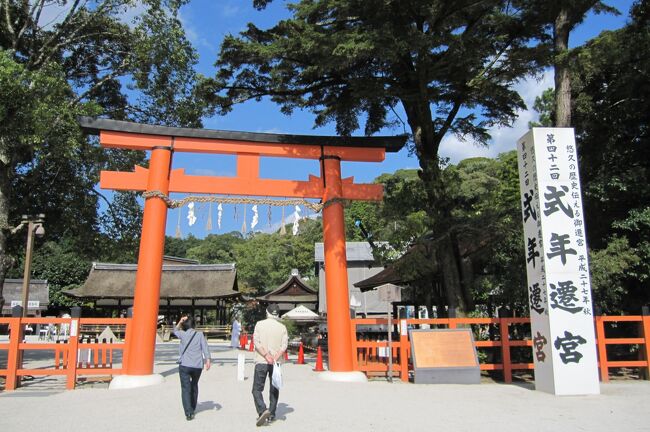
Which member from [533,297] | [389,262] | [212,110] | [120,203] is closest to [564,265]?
[533,297]

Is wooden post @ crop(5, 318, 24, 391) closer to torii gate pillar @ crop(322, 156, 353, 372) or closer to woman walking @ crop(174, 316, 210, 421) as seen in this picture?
woman walking @ crop(174, 316, 210, 421)

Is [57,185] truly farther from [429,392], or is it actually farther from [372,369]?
[429,392]

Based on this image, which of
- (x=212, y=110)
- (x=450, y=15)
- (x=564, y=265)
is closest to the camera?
(x=564, y=265)

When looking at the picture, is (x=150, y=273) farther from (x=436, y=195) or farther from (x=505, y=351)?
(x=505, y=351)

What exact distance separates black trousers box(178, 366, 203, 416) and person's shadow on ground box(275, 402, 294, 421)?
3.53 ft

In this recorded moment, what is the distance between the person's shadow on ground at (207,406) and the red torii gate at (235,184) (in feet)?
8.37

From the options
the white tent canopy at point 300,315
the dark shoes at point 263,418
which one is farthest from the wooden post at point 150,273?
the white tent canopy at point 300,315

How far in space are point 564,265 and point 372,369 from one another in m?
4.29

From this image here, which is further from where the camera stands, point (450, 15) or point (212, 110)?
point (212, 110)

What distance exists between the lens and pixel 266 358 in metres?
5.76

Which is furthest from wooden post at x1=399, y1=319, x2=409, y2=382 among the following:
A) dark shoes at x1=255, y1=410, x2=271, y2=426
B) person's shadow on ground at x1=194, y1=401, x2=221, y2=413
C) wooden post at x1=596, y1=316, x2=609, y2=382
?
dark shoes at x1=255, y1=410, x2=271, y2=426

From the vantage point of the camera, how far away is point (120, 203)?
15211 mm

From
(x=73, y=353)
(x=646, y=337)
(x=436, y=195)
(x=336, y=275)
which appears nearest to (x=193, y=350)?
(x=73, y=353)

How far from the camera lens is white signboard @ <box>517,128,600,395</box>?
24.6 feet
